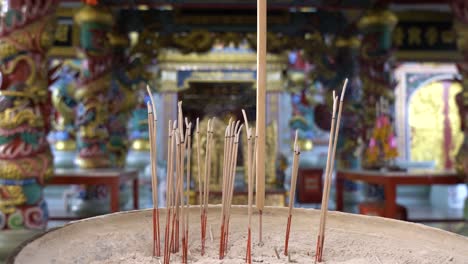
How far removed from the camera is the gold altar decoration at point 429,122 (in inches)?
325

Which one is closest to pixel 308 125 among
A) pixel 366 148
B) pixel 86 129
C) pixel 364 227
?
pixel 366 148

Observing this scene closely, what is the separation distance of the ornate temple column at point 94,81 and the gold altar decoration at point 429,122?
5.76 m

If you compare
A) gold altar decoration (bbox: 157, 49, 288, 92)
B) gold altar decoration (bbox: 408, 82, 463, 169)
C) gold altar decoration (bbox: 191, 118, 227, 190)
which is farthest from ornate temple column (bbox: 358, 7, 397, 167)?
gold altar decoration (bbox: 408, 82, 463, 169)

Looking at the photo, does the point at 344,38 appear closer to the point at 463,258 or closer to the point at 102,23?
the point at 102,23

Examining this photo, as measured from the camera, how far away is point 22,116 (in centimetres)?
253

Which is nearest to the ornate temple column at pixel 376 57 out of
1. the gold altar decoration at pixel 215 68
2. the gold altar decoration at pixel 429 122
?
the gold altar decoration at pixel 215 68

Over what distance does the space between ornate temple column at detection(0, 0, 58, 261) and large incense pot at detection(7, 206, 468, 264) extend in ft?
5.78

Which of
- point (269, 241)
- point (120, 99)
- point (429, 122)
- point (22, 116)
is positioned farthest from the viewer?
point (429, 122)

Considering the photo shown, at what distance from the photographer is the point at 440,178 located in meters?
3.28

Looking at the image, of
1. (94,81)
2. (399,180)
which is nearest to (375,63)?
(399,180)

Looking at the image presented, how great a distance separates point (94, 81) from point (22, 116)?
5.85 ft

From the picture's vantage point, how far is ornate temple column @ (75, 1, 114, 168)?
13.8 ft

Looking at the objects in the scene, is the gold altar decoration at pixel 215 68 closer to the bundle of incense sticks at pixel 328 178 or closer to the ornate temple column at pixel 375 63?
the ornate temple column at pixel 375 63

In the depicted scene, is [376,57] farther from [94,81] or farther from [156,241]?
[156,241]
